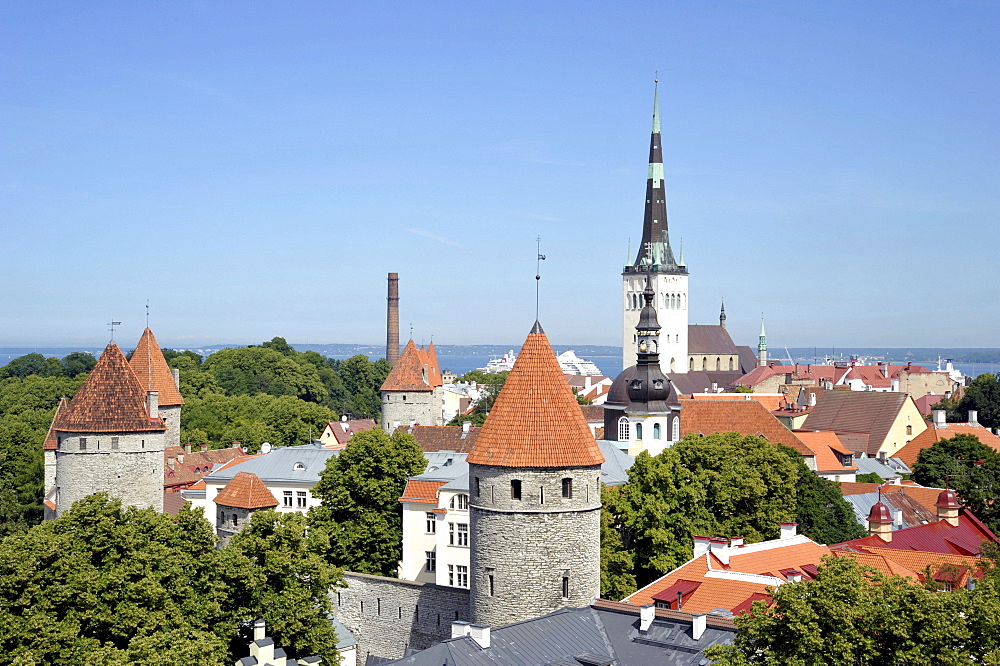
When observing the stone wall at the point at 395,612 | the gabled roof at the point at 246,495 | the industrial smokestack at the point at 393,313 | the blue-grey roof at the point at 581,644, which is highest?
the industrial smokestack at the point at 393,313

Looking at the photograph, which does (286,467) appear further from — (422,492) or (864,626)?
(864,626)

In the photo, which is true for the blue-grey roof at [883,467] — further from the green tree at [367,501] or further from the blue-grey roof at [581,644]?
the blue-grey roof at [581,644]

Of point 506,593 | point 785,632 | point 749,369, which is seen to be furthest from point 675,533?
point 749,369

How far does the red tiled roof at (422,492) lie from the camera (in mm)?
48406

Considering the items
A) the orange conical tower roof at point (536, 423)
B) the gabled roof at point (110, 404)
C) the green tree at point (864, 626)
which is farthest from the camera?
the gabled roof at point (110, 404)

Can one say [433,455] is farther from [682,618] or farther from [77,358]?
[77,358]

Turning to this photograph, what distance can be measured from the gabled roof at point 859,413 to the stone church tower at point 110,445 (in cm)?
4638

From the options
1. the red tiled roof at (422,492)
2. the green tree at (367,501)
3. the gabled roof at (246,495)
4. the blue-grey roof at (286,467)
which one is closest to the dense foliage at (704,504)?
the red tiled roof at (422,492)

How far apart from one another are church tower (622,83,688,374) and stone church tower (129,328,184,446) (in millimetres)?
71003

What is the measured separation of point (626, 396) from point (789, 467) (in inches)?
705

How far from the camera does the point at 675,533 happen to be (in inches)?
1750

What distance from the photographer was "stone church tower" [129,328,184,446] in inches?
2525

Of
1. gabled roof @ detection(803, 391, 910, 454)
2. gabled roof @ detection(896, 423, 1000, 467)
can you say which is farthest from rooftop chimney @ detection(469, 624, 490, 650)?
gabled roof @ detection(803, 391, 910, 454)

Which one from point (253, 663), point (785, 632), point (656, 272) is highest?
point (656, 272)
